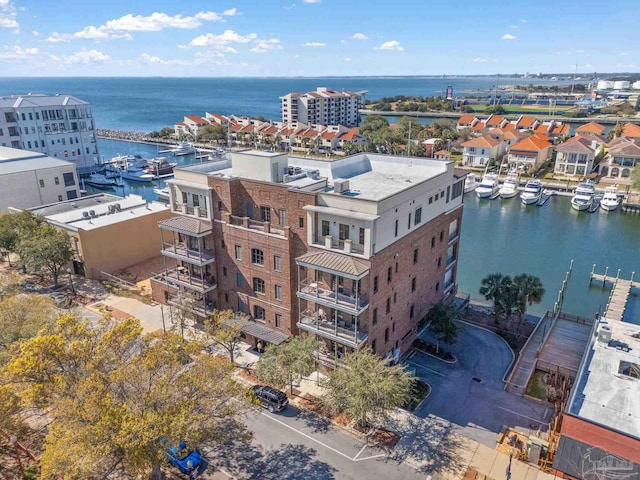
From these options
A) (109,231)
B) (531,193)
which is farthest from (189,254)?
(531,193)

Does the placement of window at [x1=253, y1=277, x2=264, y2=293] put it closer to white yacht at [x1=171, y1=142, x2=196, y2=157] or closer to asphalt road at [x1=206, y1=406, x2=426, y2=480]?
asphalt road at [x1=206, y1=406, x2=426, y2=480]

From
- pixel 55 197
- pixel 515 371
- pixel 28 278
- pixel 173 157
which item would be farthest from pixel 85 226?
pixel 173 157

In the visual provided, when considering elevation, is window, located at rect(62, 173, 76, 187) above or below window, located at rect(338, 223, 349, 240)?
below

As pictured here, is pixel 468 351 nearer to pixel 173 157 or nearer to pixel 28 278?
pixel 28 278

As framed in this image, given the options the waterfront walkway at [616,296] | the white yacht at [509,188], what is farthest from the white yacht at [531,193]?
the waterfront walkway at [616,296]

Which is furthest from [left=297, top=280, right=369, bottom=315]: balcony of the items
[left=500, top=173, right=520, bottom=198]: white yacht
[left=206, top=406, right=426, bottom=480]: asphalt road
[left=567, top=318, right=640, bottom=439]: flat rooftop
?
[left=500, top=173, right=520, bottom=198]: white yacht
